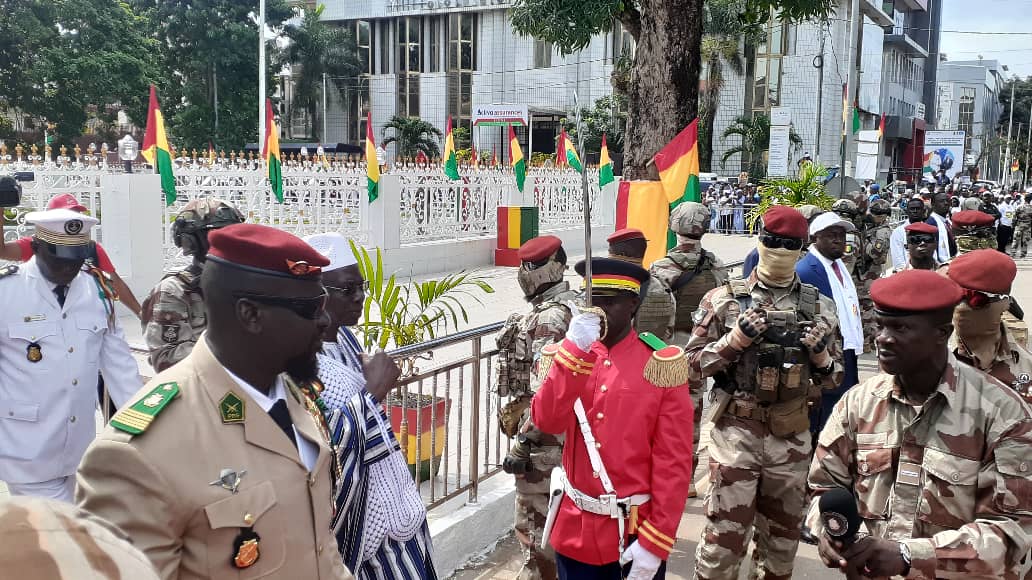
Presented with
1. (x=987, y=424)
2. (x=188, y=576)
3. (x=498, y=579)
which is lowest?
(x=498, y=579)

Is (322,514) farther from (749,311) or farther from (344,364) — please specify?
(749,311)

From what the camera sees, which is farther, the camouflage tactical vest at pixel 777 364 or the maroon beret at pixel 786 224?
the maroon beret at pixel 786 224

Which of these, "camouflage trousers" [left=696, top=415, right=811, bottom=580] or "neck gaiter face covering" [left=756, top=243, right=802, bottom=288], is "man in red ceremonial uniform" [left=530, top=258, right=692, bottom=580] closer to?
"camouflage trousers" [left=696, top=415, right=811, bottom=580]

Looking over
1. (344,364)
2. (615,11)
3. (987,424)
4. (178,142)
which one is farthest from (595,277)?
(178,142)

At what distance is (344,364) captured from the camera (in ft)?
9.52

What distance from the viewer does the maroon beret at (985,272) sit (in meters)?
3.32

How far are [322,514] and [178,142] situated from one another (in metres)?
46.9

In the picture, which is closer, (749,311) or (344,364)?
(344,364)

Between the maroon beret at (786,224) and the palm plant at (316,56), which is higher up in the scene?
the palm plant at (316,56)

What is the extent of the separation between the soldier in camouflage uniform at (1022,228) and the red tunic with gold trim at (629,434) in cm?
2391

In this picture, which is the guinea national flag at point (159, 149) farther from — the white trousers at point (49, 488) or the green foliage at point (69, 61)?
the green foliage at point (69, 61)

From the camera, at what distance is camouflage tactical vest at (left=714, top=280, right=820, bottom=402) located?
3.91m

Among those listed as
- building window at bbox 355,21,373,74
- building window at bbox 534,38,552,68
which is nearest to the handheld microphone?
building window at bbox 534,38,552,68

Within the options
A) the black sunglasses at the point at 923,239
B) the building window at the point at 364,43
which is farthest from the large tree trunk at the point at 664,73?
the building window at the point at 364,43
